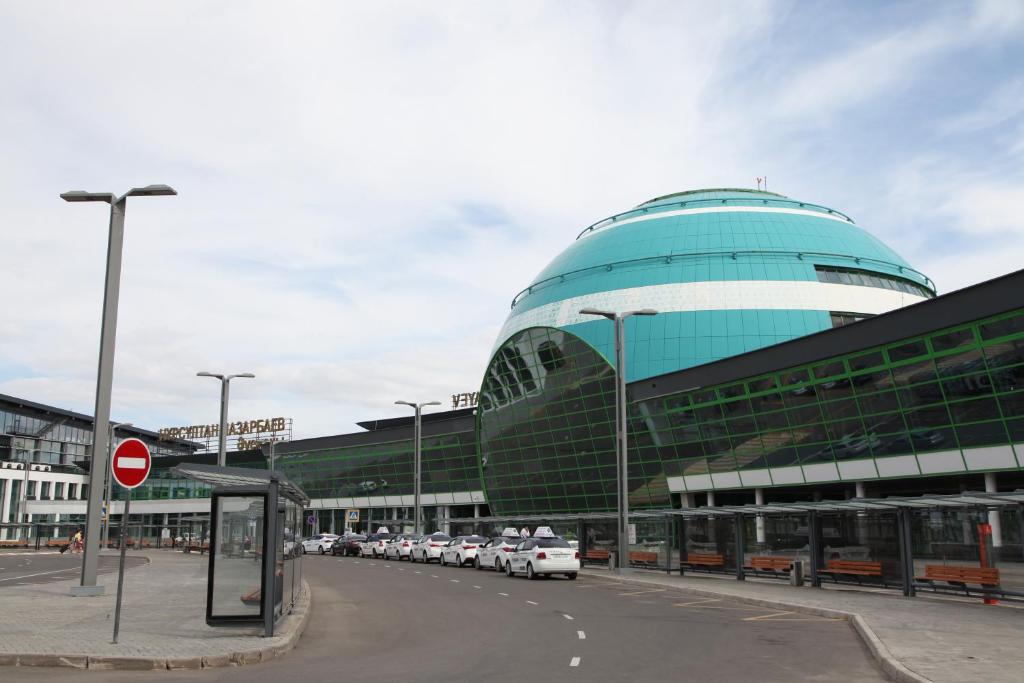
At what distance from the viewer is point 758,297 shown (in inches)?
2603

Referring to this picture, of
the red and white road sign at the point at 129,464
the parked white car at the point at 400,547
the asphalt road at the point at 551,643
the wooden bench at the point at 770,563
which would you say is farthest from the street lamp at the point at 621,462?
the red and white road sign at the point at 129,464

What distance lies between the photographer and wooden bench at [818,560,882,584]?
25.5 m

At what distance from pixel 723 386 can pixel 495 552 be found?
1712 cm

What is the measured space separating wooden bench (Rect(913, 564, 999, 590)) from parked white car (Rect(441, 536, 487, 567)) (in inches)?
962

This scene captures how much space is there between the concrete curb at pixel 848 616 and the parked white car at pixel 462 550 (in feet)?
35.8

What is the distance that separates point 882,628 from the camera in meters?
16.2

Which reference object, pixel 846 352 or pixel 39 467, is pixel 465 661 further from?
pixel 39 467

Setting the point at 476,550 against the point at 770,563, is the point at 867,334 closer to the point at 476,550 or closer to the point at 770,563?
the point at 770,563

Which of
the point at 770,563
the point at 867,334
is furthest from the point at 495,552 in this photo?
the point at 867,334

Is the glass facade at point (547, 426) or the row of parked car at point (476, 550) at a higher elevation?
the glass facade at point (547, 426)

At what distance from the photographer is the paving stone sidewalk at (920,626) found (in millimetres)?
11445

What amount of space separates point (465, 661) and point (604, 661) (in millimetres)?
1860

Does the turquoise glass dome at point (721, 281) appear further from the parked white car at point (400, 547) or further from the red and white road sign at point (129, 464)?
the red and white road sign at point (129, 464)

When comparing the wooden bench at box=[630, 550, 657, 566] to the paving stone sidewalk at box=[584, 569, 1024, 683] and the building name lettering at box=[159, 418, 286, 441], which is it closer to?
the paving stone sidewalk at box=[584, 569, 1024, 683]
